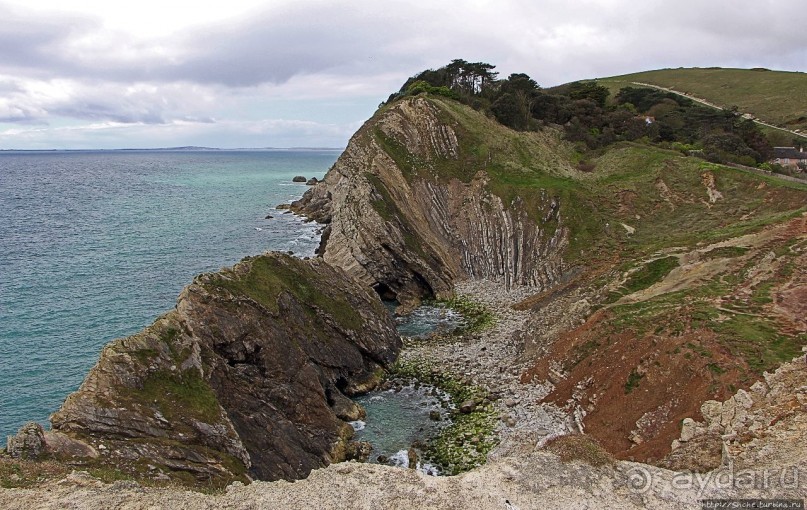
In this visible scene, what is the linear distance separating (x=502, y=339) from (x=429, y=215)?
23542 mm

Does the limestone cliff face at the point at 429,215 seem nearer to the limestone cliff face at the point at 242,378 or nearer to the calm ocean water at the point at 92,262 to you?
the limestone cliff face at the point at 242,378

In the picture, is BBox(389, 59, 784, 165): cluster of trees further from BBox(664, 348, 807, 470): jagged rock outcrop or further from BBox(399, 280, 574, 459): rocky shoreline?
BBox(664, 348, 807, 470): jagged rock outcrop

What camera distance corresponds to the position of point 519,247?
56375 mm

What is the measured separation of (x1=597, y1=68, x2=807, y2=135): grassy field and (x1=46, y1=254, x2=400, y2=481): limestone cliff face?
4077 inches

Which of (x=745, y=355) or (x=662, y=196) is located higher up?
(x=662, y=196)

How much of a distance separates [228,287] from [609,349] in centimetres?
2330

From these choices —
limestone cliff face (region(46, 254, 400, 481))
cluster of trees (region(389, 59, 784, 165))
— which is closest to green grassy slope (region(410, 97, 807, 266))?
cluster of trees (region(389, 59, 784, 165))

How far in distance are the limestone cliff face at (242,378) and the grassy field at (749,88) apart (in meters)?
104

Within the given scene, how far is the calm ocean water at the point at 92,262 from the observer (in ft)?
120

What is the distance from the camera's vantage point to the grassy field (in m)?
106

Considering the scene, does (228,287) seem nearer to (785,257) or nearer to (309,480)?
(309,480)

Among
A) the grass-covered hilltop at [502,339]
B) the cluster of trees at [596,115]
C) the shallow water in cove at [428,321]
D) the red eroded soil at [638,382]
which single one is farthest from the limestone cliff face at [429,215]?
the red eroded soil at [638,382]

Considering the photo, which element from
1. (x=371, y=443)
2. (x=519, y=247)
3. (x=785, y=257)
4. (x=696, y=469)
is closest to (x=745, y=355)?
(x=696, y=469)

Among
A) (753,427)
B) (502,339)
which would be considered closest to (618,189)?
(502,339)
